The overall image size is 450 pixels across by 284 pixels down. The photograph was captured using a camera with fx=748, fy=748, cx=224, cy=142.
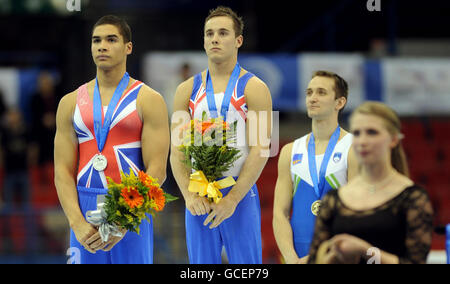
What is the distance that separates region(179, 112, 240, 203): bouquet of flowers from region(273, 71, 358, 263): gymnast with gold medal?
462 millimetres

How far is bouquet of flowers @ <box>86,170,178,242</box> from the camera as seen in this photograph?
16.2ft

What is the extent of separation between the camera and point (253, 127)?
5523mm

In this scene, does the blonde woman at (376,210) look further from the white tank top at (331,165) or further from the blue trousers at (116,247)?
the blue trousers at (116,247)

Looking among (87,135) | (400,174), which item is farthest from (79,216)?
(400,174)

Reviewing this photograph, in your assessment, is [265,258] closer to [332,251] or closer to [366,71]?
[366,71]

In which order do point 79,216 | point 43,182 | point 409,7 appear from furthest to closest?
point 409,7 < point 43,182 < point 79,216

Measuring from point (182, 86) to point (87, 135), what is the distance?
82cm

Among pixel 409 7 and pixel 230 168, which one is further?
pixel 409 7

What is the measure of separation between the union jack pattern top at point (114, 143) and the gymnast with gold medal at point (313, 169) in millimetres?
1092

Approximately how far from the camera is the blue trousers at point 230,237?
217 inches

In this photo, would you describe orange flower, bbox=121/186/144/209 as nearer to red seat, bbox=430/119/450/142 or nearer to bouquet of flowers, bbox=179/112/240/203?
bouquet of flowers, bbox=179/112/240/203

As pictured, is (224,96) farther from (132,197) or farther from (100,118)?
(132,197)

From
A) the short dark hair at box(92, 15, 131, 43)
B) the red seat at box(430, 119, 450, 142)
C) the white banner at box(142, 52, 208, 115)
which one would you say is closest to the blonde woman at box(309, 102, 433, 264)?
the short dark hair at box(92, 15, 131, 43)
